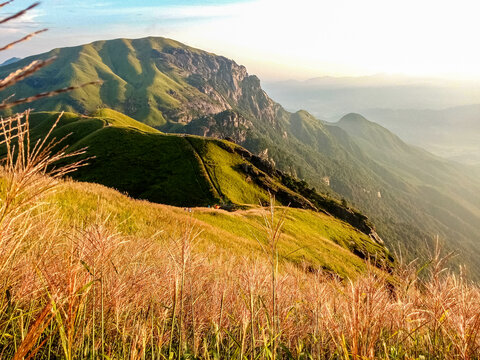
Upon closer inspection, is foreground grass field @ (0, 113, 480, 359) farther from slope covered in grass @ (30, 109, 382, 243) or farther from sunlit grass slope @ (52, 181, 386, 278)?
slope covered in grass @ (30, 109, 382, 243)

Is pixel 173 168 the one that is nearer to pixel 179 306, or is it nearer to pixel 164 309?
pixel 179 306

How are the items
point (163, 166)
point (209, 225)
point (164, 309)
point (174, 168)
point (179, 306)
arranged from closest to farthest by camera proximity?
point (164, 309), point (179, 306), point (209, 225), point (163, 166), point (174, 168)

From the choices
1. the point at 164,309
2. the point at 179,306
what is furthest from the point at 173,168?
the point at 164,309

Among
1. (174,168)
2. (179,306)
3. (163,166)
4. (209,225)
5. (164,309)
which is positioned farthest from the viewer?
(174,168)

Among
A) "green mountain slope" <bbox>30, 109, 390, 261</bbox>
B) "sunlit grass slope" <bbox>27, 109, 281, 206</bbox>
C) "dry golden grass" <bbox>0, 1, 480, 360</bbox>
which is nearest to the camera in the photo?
"dry golden grass" <bbox>0, 1, 480, 360</bbox>

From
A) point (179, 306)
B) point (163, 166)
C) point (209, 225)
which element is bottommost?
point (163, 166)

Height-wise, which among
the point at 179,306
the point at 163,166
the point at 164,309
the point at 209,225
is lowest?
the point at 163,166

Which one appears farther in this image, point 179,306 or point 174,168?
point 174,168

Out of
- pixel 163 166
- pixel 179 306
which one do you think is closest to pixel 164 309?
pixel 179 306

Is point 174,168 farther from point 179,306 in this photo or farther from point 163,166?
point 179,306

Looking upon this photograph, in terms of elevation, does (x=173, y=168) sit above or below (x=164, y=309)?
below

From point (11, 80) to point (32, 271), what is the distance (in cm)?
386

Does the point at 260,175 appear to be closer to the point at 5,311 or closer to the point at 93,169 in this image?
the point at 93,169

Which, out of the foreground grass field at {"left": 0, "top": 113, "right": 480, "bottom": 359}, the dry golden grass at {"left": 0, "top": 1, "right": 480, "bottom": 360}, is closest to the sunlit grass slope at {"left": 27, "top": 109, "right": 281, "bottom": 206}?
the foreground grass field at {"left": 0, "top": 113, "right": 480, "bottom": 359}
